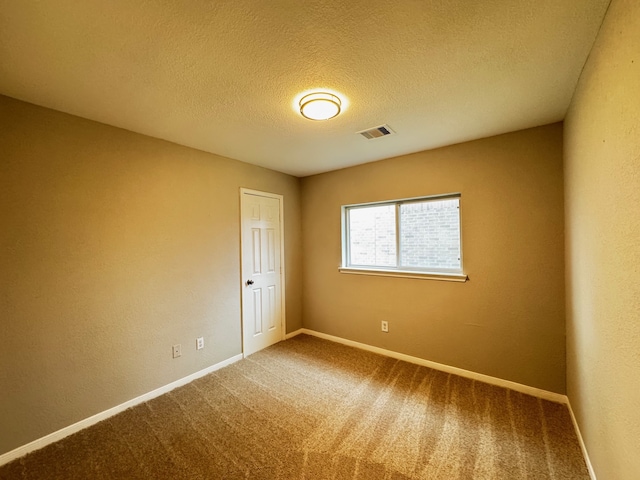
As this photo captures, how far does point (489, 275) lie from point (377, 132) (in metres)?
1.73

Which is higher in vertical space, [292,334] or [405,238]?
[405,238]

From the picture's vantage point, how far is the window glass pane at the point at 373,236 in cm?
323

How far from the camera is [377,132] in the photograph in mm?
2361

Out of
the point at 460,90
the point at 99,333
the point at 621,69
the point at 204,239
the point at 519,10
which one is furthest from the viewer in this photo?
the point at 204,239

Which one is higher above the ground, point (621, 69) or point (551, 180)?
point (621, 69)

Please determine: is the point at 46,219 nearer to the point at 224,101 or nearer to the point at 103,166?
the point at 103,166

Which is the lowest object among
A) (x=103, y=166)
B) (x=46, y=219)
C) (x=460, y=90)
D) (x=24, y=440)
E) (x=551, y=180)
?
(x=24, y=440)

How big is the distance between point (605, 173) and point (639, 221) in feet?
1.48

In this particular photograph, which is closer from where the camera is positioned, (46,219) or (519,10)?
(519,10)

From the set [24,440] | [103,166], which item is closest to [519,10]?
[103,166]

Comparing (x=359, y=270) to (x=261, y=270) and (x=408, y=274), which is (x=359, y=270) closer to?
(x=408, y=274)

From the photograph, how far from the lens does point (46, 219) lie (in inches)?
72.7

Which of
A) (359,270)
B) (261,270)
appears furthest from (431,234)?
(261,270)

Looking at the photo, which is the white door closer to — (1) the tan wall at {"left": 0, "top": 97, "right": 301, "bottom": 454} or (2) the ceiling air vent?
(1) the tan wall at {"left": 0, "top": 97, "right": 301, "bottom": 454}
